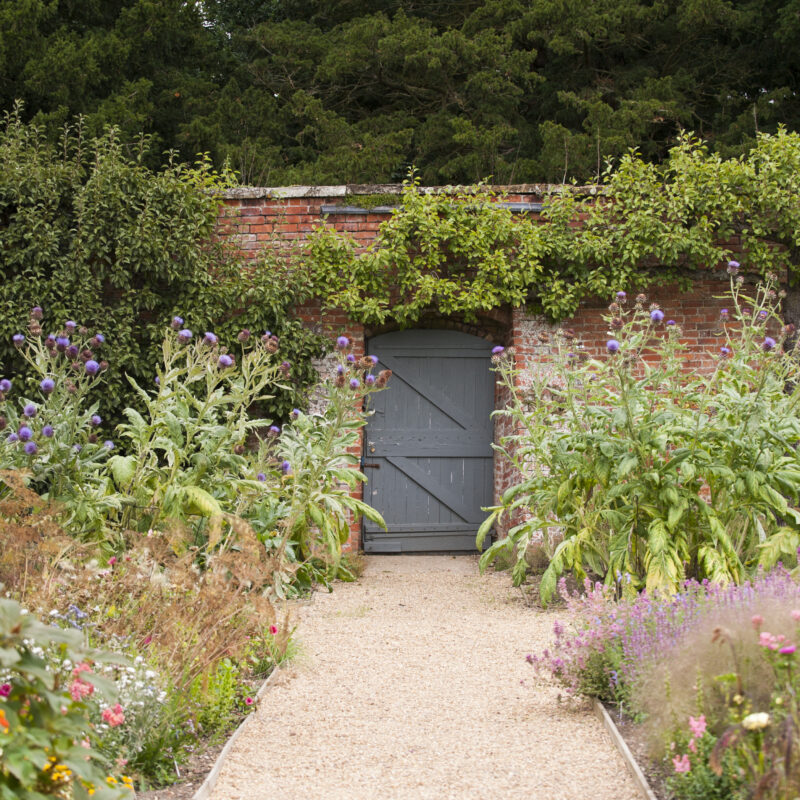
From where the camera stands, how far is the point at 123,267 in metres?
7.81

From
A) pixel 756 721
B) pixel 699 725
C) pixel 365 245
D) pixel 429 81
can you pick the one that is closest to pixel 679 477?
pixel 699 725

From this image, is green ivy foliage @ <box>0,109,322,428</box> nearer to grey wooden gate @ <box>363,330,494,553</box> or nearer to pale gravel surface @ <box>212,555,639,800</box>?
grey wooden gate @ <box>363,330,494,553</box>

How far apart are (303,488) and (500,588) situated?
175 cm

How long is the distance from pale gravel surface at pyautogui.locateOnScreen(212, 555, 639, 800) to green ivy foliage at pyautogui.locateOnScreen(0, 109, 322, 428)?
2996 millimetres

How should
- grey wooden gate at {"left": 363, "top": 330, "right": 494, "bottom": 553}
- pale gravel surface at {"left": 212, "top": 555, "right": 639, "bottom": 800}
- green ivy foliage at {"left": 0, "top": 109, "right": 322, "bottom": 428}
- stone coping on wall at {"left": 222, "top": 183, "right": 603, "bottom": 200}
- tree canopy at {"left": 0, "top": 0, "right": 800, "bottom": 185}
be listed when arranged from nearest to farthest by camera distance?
pale gravel surface at {"left": 212, "top": 555, "right": 639, "bottom": 800}
green ivy foliage at {"left": 0, "top": 109, "right": 322, "bottom": 428}
stone coping on wall at {"left": 222, "top": 183, "right": 603, "bottom": 200}
grey wooden gate at {"left": 363, "top": 330, "right": 494, "bottom": 553}
tree canopy at {"left": 0, "top": 0, "right": 800, "bottom": 185}

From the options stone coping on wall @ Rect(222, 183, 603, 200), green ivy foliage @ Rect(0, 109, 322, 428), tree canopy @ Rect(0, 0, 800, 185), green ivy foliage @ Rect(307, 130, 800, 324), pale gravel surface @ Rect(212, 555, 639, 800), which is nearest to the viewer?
pale gravel surface @ Rect(212, 555, 639, 800)

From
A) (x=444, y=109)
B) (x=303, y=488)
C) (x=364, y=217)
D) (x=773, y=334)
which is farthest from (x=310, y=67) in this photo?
(x=303, y=488)

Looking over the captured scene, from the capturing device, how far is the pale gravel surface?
2982mm

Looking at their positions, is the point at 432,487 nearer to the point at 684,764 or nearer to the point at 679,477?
the point at 679,477

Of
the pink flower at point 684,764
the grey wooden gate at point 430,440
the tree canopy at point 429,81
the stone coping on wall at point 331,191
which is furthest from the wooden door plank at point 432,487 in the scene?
the pink flower at point 684,764

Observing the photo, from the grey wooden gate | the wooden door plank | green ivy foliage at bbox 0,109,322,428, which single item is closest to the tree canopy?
green ivy foliage at bbox 0,109,322,428

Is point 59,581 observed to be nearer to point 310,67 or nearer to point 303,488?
point 303,488

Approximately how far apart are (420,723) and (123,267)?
540 centimetres

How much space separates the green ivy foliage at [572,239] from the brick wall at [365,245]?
20 centimetres
